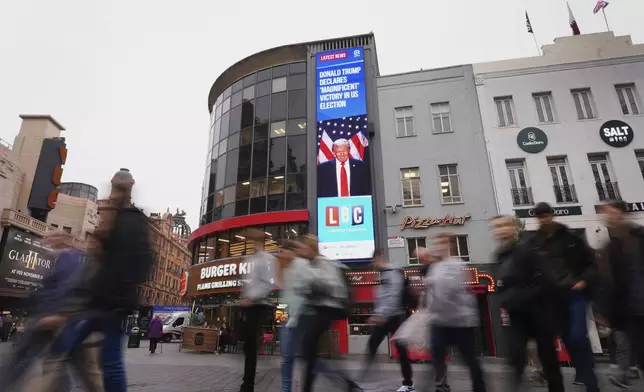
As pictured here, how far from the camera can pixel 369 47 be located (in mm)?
23844

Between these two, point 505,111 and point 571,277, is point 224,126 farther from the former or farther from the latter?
point 571,277

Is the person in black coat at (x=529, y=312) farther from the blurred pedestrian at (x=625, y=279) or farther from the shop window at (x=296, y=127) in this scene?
the shop window at (x=296, y=127)

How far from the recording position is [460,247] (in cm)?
1825

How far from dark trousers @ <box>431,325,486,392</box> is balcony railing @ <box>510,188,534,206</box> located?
629 inches

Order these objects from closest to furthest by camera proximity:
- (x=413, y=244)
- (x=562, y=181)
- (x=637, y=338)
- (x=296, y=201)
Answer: (x=637, y=338) < (x=562, y=181) < (x=413, y=244) < (x=296, y=201)

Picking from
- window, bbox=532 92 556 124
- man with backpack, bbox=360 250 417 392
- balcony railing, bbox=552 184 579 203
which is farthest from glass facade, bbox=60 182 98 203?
man with backpack, bbox=360 250 417 392

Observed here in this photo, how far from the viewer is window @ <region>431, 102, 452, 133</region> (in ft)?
67.2

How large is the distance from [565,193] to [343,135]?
Answer: 11.9m

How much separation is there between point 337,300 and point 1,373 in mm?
3451

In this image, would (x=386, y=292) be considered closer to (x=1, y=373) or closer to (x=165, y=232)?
(x=1, y=373)

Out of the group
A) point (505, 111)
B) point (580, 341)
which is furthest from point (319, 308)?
point (505, 111)

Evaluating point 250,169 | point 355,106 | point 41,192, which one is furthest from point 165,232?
point 355,106

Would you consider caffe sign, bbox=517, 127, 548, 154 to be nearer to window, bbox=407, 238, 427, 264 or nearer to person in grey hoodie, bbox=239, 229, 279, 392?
window, bbox=407, 238, 427, 264

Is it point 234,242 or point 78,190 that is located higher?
point 78,190
